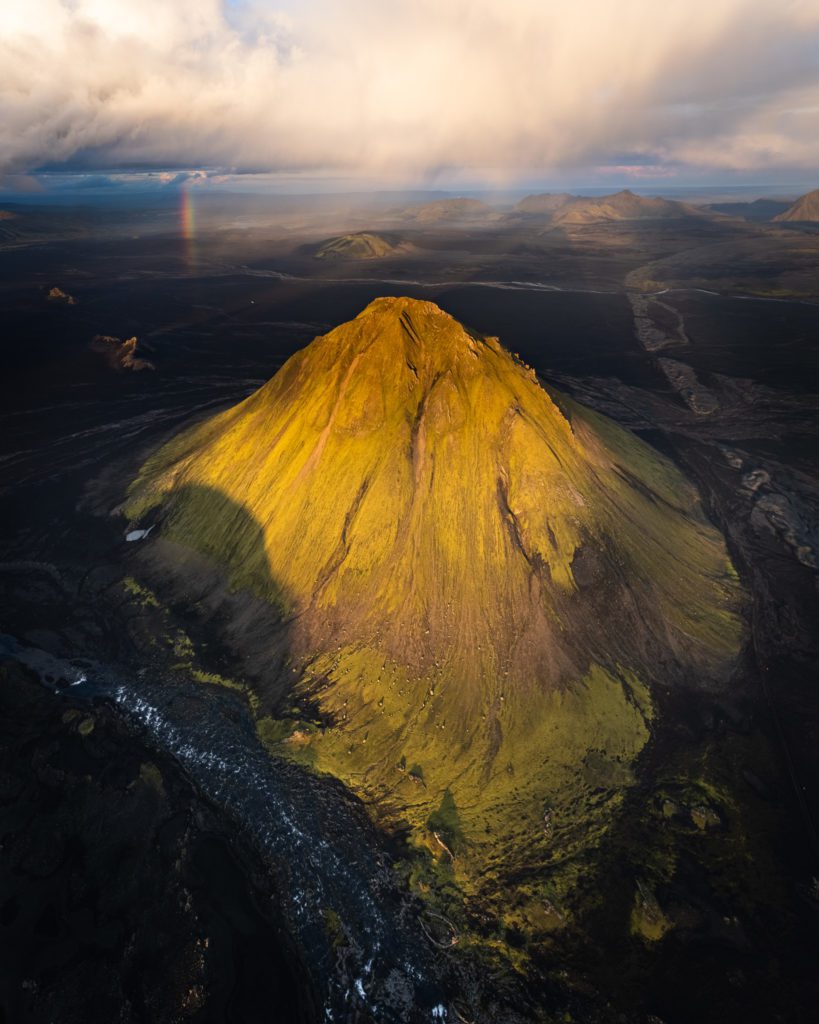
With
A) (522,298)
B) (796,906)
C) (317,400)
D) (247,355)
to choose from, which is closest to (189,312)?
(247,355)

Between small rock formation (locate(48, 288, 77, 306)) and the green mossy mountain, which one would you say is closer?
the green mossy mountain

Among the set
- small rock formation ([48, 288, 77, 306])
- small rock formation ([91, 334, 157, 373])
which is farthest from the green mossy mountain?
small rock formation ([48, 288, 77, 306])

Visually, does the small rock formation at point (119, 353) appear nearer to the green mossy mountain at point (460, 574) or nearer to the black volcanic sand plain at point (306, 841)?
the black volcanic sand plain at point (306, 841)

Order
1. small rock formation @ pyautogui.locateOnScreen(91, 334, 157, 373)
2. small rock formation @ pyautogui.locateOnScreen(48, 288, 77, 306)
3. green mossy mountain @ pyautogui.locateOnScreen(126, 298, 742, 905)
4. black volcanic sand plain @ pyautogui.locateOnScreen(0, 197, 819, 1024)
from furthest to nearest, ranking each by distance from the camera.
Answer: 1. small rock formation @ pyautogui.locateOnScreen(48, 288, 77, 306)
2. small rock formation @ pyautogui.locateOnScreen(91, 334, 157, 373)
3. green mossy mountain @ pyautogui.locateOnScreen(126, 298, 742, 905)
4. black volcanic sand plain @ pyautogui.locateOnScreen(0, 197, 819, 1024)

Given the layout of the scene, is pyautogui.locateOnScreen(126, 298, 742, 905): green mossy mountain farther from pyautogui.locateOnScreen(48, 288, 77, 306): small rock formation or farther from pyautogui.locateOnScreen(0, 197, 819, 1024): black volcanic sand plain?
pyautogui.locateOnScreen(48, 288, 77, 306): small rock formation

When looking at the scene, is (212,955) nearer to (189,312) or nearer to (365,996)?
(365,996)

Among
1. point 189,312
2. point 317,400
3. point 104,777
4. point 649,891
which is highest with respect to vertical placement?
point 317,400

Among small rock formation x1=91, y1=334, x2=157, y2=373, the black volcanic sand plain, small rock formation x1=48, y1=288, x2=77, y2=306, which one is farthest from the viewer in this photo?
small rock formation x1=48, y1=288, x2=77, y2=306

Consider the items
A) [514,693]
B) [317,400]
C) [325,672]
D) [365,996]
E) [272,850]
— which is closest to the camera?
[365,996]
